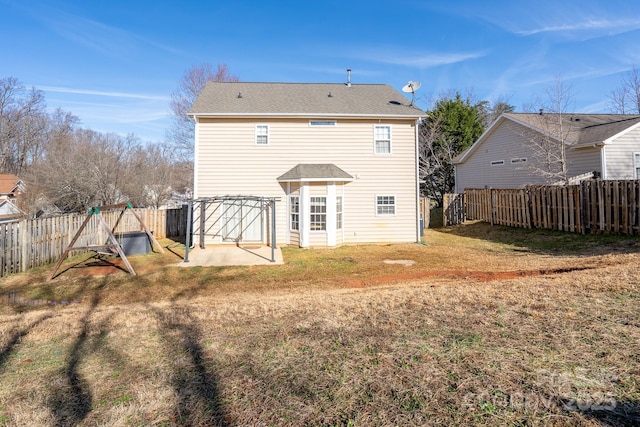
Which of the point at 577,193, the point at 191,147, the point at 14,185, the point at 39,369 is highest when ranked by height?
the point at 191,147

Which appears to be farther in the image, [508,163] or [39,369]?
[508,163]

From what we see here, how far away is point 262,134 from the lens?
45.7ft

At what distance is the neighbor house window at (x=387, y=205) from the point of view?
14148mm

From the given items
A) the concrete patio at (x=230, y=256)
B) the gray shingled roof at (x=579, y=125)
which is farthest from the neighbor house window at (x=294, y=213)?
the gray shingled roof at (x=579, y=125)

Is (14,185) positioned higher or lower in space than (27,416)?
higher

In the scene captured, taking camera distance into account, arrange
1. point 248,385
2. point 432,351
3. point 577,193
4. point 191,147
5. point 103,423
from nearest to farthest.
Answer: point 103,423 < point 248,385 < point 432,351 < point 577,193 < point 191,147

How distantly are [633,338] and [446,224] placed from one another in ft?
57.4

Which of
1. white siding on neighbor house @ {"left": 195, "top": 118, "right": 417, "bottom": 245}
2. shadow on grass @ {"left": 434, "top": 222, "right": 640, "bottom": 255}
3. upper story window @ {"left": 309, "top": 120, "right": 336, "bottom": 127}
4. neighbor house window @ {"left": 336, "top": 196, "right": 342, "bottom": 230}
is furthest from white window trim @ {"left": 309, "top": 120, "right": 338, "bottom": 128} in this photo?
shadow on grass @ {"left": 434, "top": 222, "right": 640, "bottom": 255}

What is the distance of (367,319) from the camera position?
4.49 meters

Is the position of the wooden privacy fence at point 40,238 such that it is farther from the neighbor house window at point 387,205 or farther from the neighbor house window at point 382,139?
the neighbor house window at point 382,139

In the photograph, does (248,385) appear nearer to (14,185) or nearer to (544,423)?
(544,423)

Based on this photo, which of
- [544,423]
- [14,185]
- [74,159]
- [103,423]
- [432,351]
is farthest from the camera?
[14,185]

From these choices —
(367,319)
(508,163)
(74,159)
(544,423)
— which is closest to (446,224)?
(508,163)

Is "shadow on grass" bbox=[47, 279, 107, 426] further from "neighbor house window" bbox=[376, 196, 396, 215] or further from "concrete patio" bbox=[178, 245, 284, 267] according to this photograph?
"neighbor house window" bbox=[376, 196, 396, 215]
